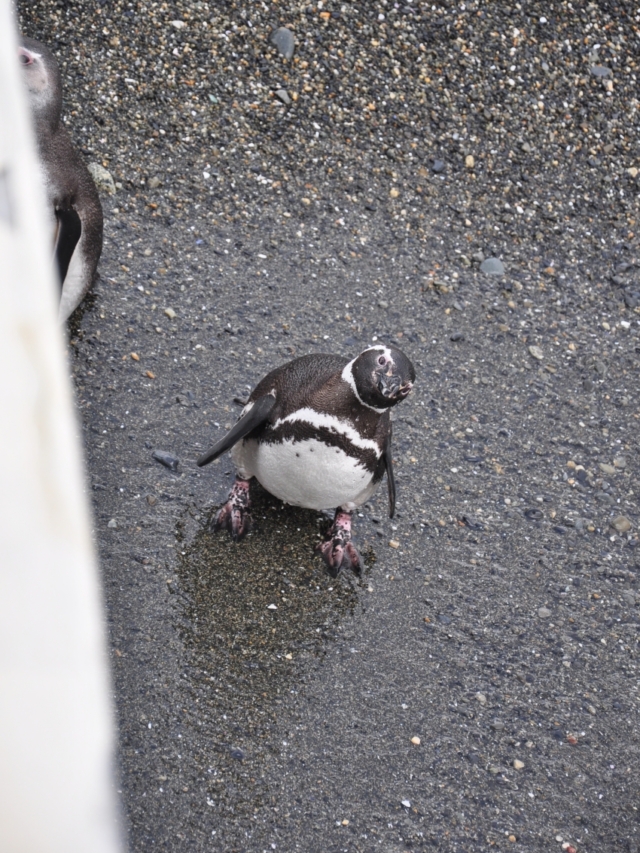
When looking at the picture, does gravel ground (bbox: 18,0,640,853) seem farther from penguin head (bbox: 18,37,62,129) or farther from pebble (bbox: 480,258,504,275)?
penguin head (bbox: 18,37,62,129)

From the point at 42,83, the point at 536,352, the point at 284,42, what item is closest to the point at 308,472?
the point at 536,352

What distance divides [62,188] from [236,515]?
118 centimetres

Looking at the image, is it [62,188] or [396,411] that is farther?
[396,411]

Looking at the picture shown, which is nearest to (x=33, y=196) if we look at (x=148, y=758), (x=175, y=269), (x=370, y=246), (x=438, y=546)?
(x=148, y=758)

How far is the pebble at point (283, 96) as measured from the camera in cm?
388

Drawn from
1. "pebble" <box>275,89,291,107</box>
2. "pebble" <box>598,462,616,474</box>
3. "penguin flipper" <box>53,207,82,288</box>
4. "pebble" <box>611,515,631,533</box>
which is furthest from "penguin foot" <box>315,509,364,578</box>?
"pebble" <box>275,89,291,107</box>

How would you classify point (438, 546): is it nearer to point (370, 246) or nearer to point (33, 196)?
point (370, 246)

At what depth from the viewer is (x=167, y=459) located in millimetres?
2787

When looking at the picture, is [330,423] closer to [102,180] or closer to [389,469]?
[389,469]

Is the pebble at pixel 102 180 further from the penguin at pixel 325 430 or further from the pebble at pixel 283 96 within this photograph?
the penguin at pixel 325 430

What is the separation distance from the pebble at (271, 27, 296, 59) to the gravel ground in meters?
0.05

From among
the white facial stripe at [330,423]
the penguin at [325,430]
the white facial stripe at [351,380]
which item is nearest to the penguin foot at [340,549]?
the penguin at [325,430]

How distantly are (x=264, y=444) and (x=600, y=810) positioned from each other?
1275 mm

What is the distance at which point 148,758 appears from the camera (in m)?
2.10
